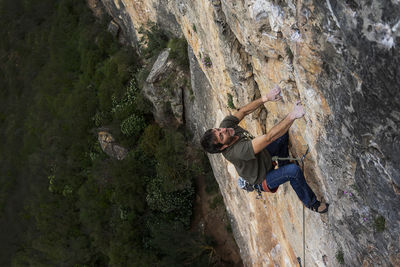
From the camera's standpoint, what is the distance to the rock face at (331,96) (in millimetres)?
2936

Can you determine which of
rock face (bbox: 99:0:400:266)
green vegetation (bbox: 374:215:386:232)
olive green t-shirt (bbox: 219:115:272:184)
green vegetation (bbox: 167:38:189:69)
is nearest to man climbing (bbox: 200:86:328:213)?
olive green t-shirt (bbox: 219:115:272:184)

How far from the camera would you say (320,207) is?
4730 mm

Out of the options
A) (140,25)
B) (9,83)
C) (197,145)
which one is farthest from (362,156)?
(9,83)

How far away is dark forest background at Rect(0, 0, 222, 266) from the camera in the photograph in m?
14.3

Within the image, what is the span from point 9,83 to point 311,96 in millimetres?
27296

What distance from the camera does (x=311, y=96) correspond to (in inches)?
153

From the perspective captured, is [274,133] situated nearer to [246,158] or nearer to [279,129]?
[279,129]

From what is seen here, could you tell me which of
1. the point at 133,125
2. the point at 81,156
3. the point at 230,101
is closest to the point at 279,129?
the point at 230,101

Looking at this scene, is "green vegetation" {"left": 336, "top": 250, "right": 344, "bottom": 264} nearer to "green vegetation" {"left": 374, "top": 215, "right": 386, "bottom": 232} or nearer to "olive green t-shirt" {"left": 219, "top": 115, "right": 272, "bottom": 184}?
"green vegetation" {"left": 374, "top": 215, "right": 386, "bottom": 232}

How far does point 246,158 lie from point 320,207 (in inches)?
51.7

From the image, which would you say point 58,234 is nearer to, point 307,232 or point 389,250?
point 307,232

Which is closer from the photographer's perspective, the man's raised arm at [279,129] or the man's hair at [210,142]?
the man's raised arm at [279,129]

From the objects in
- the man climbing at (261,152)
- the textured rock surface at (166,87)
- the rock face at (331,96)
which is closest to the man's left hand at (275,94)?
the man climbing at (261,152)

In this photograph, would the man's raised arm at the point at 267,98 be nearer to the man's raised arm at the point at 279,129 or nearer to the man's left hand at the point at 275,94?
the man's left hand at the point at 275,94
